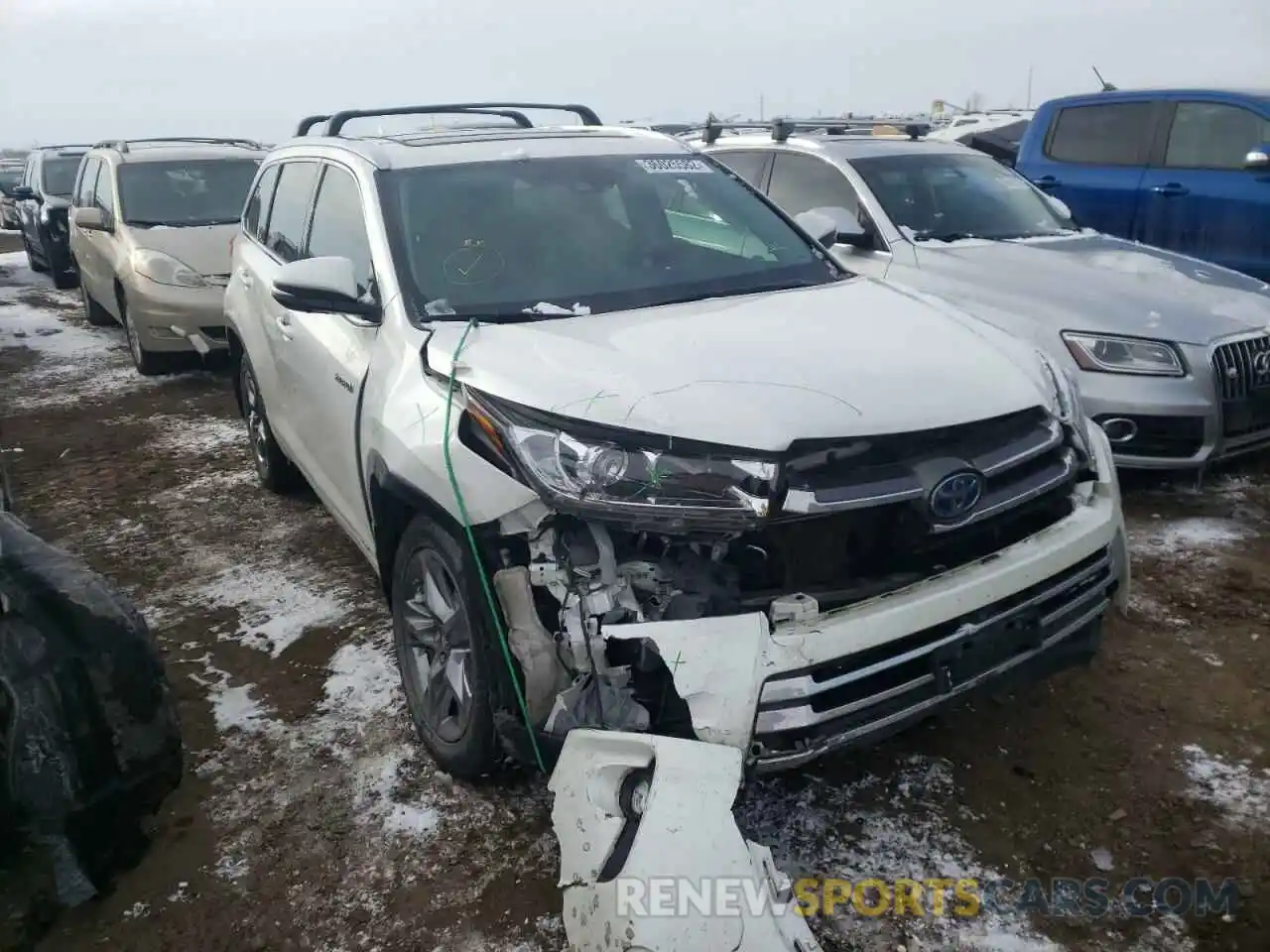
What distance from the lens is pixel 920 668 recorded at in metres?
2.36

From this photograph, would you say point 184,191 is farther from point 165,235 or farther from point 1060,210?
point 1060,210

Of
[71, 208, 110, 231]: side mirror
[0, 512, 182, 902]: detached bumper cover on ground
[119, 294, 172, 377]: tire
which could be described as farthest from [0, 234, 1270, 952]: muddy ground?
[71, 208, 110, 231]: side mirror

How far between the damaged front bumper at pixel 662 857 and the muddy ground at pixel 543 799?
0.48m

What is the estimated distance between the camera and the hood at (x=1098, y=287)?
15.3 ft

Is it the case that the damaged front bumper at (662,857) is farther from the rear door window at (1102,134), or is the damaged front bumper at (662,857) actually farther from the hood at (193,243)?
the rear door window at (1102,134)

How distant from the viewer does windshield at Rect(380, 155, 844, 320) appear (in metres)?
3.12

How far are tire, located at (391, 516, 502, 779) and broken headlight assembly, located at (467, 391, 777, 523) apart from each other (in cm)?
35

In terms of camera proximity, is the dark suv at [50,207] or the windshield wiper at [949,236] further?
the dark suv at [50,207]

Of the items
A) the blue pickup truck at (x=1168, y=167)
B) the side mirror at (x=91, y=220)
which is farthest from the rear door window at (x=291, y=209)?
the blue pickup truck at (x=1168, y=167)

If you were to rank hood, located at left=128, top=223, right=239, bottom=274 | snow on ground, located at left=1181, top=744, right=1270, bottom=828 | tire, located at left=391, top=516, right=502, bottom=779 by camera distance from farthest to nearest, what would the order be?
hood, located at left=128, top=223, right=239, bottom=274 < snow on ground, located at left=1181, top=744, right=1270, bottom=828 < tire, located at left=391, top=516, right=502, bottom=779

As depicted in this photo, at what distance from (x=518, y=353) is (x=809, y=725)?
1234 millimetres

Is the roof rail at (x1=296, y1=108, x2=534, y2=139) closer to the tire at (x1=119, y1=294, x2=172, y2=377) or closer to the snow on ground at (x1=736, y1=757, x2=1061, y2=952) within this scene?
the snow on ground at (x1=736, y1=757, x2=1061, y2=952)

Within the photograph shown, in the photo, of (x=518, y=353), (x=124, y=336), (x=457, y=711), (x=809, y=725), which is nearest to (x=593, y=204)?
(x=518, y=353)

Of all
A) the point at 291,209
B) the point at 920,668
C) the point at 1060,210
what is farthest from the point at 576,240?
the point at 1060,210
